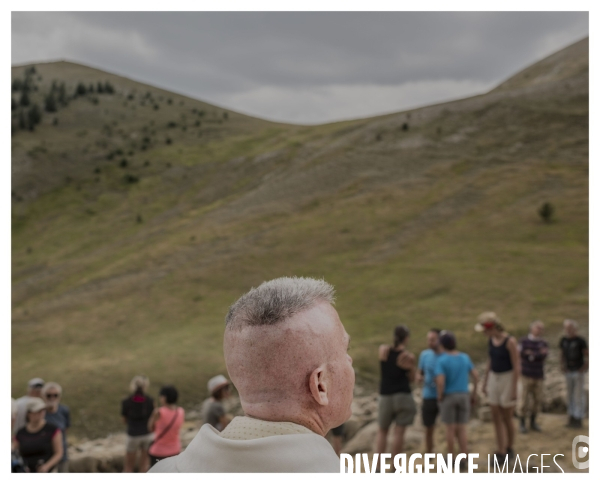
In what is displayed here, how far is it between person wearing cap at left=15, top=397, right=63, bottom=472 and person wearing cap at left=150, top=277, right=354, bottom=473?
5.33m

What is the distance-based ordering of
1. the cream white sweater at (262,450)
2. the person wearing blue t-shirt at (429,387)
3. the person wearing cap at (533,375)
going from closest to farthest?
the cream white sweater at (262,450), the person wearing blue t-shirt at (429,387), the person wearing cap at (533,375)

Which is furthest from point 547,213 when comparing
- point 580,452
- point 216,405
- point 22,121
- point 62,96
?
point 62,96

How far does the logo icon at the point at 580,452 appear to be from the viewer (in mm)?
7519

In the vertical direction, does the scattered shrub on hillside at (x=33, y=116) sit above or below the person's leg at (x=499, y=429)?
above

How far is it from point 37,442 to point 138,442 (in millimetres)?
2238

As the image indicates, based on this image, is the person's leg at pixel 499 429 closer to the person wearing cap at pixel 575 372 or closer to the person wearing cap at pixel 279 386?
the person wearing cap at pixel 575 372

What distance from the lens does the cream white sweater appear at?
1.58 m

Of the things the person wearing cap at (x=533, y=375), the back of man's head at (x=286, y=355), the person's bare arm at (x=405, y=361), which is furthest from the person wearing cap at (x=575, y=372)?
the back of man's head at (x=286, y=355)

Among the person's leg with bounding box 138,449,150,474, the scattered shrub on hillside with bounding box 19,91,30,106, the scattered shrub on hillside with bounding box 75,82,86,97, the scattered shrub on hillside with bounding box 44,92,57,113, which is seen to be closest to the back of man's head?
the person's leg with bounding box 138,449,150,474

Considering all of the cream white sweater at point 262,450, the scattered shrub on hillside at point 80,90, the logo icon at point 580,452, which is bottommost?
the logo icon at point 580,452

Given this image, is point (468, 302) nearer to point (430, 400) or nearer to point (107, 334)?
point (107, 334)

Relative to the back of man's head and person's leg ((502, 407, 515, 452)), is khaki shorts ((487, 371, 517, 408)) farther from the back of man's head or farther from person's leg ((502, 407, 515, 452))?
the back of man's head

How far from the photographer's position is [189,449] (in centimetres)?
170
